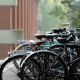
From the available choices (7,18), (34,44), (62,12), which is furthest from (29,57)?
(62,12)

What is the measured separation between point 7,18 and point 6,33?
595 centimetres

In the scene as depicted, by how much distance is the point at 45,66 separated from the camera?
546 cm

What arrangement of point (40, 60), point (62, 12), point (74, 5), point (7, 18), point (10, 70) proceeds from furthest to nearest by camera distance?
1. point (62, 12)
2. point (74, 5)
3. point (7, 18)
4. point (10, 70)
5. point (40, 60)

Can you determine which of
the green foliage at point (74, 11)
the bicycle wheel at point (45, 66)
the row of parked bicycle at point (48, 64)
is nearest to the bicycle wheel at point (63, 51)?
the row of parked bicycle at point (48, 64)

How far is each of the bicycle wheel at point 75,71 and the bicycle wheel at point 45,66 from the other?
0.09 metres

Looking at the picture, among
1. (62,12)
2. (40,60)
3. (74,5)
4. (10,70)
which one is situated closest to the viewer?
(40,60)

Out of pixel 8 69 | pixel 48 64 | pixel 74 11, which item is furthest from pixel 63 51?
pixel 74 11

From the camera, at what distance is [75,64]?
5.42 m

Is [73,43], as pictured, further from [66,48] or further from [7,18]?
[7,18]

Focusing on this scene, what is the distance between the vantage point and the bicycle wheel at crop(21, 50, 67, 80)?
5383 mm

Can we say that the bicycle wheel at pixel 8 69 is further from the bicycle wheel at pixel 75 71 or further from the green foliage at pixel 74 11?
the green foliage at pixel 74 11

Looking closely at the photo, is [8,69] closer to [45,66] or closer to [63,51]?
[45,66]

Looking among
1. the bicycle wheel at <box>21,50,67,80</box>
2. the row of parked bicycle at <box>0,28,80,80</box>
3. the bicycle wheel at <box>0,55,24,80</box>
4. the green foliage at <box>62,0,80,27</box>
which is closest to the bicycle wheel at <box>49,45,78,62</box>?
the row of parked bicycle at <box>0,28,80,80</box>

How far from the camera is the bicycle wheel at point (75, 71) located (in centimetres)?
541
